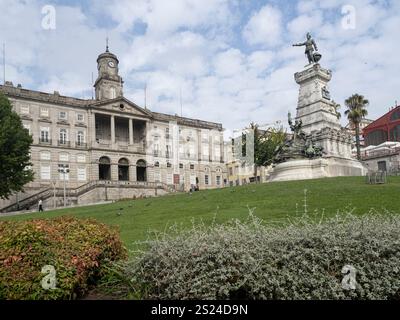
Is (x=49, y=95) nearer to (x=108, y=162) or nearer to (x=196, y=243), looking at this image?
(x=108, y=162)

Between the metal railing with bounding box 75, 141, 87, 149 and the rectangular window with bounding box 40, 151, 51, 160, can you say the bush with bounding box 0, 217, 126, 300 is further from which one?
the metal railing with bounding box 75, 141, 87, 149

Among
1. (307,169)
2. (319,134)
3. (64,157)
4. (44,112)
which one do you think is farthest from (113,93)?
(307,169)

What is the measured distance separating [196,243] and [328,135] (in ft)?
112

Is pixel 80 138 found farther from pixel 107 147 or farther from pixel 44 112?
pixel 44 112

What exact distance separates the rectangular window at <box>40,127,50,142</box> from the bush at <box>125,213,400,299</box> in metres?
54.6

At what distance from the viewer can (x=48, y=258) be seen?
5.16m

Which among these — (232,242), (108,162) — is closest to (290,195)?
(232,242)

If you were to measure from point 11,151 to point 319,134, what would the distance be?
3057cm

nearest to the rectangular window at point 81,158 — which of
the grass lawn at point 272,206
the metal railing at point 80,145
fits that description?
the metal railing at point 80,145

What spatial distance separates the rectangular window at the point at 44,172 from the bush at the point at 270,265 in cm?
5258

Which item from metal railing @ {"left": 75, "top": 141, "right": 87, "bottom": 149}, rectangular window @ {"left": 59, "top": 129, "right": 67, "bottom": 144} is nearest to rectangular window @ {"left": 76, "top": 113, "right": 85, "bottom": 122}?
rectangular window @ {"left": 59, "top": 129, "right": 67, "bottom": 144}

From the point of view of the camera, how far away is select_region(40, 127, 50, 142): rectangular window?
5559 cm

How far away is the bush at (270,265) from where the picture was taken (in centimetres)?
487

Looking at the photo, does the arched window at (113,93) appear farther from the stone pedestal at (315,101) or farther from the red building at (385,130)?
the red building at (385,130)
